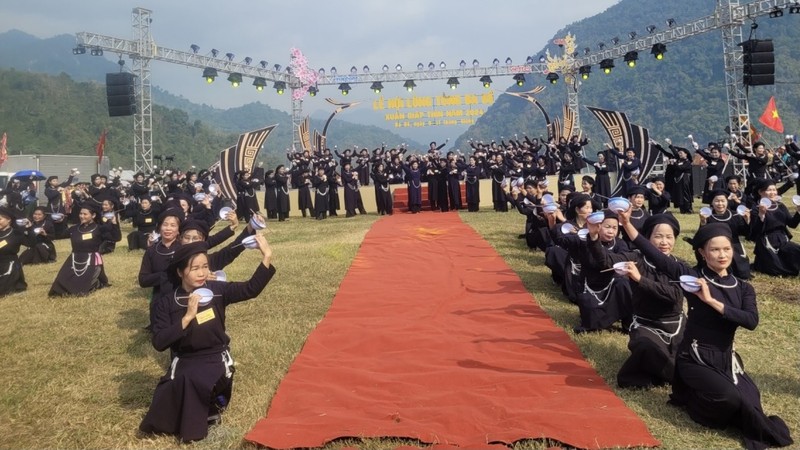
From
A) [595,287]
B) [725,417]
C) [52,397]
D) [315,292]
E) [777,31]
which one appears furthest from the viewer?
[777,31]

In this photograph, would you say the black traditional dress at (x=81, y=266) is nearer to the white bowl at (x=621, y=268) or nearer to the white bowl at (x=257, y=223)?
the white bowl at (x=257, y=223)

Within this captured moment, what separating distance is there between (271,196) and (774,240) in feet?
46.1

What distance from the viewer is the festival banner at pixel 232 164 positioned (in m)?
17.7

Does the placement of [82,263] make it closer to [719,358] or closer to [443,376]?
[443,376]

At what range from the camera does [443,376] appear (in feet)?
15.7

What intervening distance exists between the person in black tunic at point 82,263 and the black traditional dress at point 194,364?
514 centimetres

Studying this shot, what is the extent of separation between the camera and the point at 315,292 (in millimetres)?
7961

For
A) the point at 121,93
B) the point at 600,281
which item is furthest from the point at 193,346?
the point at 121,93

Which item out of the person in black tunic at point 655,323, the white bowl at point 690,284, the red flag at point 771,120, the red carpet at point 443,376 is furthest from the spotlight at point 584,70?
the white bowl at point 690,284

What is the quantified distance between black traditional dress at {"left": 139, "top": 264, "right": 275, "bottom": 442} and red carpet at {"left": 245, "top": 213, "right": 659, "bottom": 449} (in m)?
0.39

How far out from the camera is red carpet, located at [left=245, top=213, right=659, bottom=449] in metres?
3.70

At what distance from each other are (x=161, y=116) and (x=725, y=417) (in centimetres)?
6638

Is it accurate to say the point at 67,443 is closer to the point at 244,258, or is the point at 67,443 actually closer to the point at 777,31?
the point at 244,258

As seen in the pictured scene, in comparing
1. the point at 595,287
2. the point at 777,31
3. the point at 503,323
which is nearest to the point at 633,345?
the point at 595,287
